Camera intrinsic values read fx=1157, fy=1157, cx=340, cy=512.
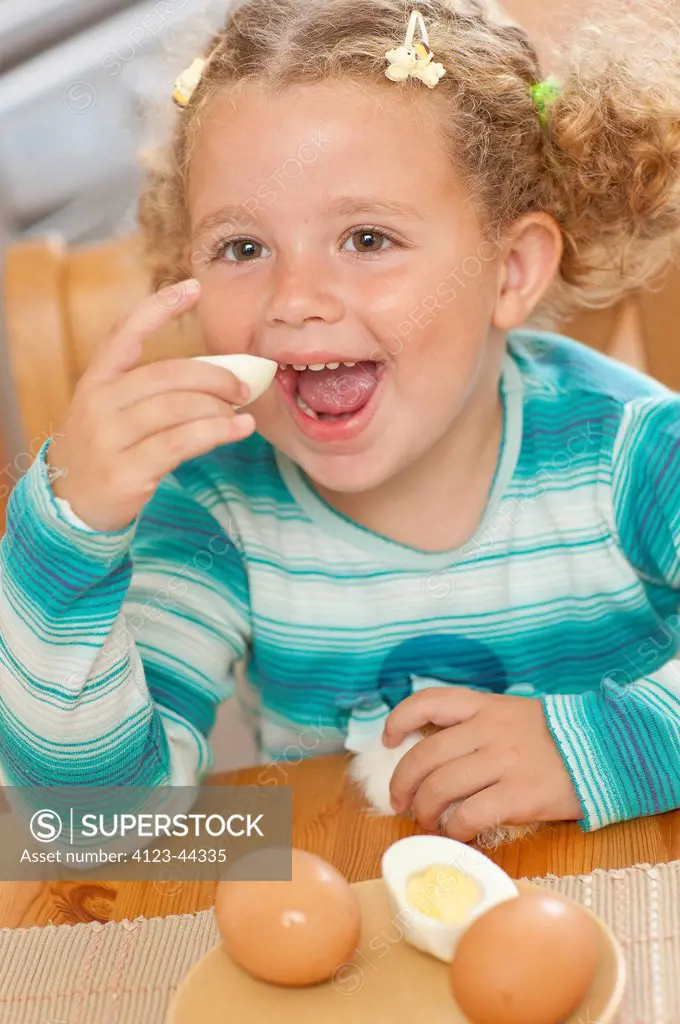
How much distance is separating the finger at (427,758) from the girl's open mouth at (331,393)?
25 cm

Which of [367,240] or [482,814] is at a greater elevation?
[367,240]

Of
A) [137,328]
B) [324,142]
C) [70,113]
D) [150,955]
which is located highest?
[70,113]

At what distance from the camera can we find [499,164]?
101 cm

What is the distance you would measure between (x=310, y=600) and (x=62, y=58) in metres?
1.19

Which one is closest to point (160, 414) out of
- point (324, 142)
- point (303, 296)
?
point (303, 296)

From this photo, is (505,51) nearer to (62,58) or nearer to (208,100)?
(208,100)

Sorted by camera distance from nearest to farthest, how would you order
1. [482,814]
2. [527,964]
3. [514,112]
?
[527,964]
[482,814]
[514,112]

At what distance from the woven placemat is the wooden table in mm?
21

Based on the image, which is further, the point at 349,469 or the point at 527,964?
the point at 349,469

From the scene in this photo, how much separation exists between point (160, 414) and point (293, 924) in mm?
345

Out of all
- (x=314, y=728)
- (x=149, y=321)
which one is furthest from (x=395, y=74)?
(x=314, y=728)

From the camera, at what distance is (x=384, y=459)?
3.14 ft

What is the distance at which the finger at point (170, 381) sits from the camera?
782 mm

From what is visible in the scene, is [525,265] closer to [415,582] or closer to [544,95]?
[544,95]
